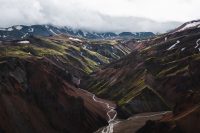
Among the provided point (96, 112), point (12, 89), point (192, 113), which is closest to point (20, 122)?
point (12, 89)

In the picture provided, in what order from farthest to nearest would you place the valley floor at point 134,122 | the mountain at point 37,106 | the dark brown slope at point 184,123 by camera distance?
the valley floor at point 134,122 → the mountain at point 37,106 → the dark brown slope at point 184,123

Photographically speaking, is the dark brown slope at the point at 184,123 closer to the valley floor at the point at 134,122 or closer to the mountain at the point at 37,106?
the valley floor at the point at 134,122

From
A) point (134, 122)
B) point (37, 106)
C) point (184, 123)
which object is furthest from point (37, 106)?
point (184, 123)

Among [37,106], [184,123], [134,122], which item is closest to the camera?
[184,123]

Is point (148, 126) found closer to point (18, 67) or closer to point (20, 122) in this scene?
point (20, 122)

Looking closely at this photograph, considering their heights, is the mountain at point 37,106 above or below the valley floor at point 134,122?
above

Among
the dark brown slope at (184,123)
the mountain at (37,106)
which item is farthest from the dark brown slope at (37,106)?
the dark brown slope at (184,123)

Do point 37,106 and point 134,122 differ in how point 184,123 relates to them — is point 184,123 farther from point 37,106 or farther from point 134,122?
point 37,106

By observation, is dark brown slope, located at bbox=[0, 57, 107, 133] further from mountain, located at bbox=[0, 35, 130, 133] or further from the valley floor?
the valley floor
